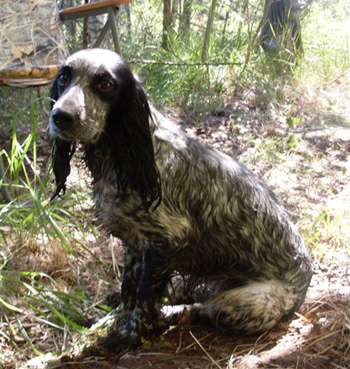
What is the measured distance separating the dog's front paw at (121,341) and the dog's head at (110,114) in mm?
809

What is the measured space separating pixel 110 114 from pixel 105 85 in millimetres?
191

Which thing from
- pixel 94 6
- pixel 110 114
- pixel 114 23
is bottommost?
pixel 110 114

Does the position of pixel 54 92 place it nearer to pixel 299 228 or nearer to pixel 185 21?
pixel 299 228

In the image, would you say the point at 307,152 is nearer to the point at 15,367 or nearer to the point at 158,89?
the point at 158,89

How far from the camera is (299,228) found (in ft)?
13.8

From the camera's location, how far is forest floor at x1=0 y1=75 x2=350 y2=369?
109 inches

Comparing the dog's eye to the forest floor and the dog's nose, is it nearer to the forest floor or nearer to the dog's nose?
the dog's nose

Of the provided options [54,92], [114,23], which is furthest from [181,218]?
[114,23]

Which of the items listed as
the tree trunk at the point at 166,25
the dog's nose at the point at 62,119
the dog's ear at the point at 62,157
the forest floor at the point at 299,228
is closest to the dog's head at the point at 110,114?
the dog's nose at the point at 62,119

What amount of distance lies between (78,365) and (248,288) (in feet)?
3.58

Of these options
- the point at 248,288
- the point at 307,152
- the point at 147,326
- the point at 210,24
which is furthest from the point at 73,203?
the point at 210,24

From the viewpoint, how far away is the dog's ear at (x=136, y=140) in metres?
2.69

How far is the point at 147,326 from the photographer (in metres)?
2.93

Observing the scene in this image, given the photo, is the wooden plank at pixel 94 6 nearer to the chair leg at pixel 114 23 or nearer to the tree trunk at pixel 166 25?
the chair leg at pixel 114 23
